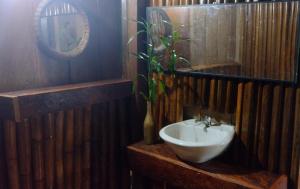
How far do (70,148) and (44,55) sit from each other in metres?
0.71

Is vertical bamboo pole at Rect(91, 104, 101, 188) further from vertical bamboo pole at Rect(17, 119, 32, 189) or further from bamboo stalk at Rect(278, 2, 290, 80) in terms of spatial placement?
bamboo stalk at Rect(278, 2, 290, 80)

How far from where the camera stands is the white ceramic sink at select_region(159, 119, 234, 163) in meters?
2.07

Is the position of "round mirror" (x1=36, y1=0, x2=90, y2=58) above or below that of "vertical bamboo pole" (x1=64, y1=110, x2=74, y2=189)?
above

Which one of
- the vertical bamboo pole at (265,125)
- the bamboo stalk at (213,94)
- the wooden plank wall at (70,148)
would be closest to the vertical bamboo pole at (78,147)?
the wooden plank wall at (70,148)

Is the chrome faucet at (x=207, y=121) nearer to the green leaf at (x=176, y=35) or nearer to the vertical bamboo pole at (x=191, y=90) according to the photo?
the vertical bamboo pole at (x=191, y=90)

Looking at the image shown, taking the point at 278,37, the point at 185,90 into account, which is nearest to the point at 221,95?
the point at 185,90

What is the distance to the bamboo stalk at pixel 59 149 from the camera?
7.58 ft

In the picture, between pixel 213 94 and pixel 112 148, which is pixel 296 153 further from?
pixel 112 148

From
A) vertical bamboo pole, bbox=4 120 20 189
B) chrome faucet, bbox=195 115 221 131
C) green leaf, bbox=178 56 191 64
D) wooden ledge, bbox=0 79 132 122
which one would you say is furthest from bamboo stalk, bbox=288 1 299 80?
vertical bamboo pole, bbox=4 120 20 189

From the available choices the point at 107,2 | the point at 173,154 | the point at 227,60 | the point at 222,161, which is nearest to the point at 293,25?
the point at 227,60

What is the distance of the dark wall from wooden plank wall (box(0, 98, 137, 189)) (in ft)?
0.90

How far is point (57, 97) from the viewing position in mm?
2191

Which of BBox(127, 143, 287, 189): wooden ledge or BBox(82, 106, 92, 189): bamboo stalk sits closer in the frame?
BBox(127, 143, 287, 189): wooden ledge

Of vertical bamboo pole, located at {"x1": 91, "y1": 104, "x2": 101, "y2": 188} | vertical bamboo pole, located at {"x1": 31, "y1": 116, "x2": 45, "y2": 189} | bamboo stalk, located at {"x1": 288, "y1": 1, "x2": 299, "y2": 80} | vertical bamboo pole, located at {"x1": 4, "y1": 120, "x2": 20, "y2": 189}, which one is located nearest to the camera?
bamboo stalk, located at {"x1": 288, "y1": 1, "x2": 299, "y2": 80}
